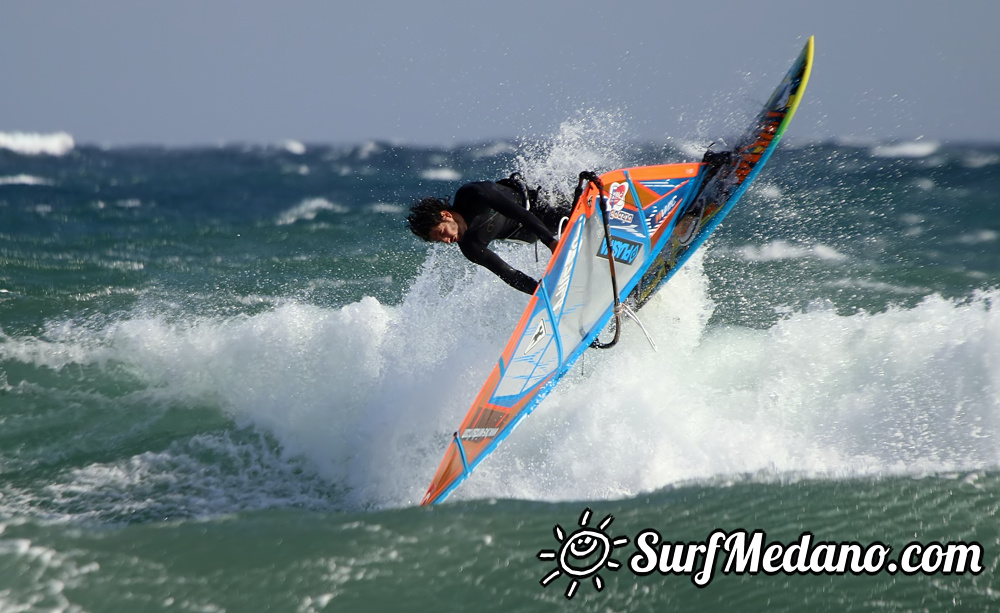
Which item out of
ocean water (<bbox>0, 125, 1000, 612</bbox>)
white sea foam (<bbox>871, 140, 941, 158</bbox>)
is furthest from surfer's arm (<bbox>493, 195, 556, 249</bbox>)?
white sea foam (<bbox>871, 140, 941, 158</bbox>)

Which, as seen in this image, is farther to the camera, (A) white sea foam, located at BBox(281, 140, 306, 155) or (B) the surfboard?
(A) white sea foam, located at BBox(281, 140, 306, 155)

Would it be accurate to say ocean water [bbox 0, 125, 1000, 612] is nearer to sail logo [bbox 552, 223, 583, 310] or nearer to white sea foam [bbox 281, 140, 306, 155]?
sail logo [bbox 552, 223, 583, 310]

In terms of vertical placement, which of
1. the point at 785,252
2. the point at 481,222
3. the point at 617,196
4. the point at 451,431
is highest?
the point at 785,252

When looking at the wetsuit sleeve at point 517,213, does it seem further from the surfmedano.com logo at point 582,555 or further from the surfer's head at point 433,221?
the surfmedano.com logo at point 582,555

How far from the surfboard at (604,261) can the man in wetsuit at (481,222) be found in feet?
0.81

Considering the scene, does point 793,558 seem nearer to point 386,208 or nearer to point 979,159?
point 386,208

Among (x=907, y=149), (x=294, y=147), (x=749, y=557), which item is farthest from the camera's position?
(x=294, y=147)

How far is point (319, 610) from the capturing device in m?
3.25

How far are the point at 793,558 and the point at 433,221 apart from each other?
259 centimetres

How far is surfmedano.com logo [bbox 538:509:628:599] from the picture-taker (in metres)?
3.44

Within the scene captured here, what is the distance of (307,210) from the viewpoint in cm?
1586

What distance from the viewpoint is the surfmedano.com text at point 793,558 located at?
11.3 ft

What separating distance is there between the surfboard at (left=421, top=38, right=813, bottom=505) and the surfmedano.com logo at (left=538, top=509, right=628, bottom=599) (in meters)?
0.62

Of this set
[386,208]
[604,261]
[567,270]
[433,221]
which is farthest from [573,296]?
[386,208]
